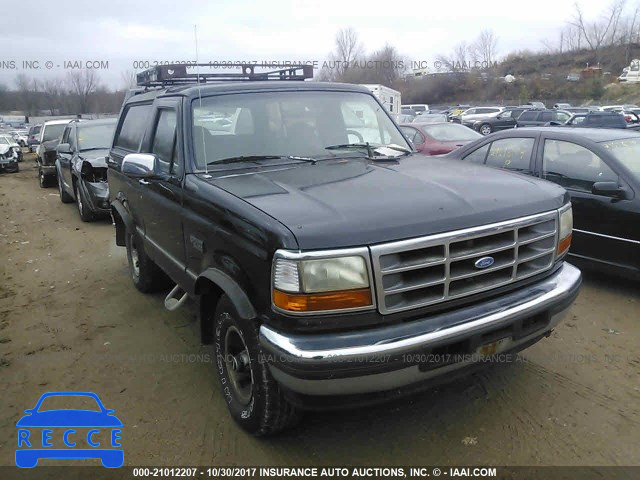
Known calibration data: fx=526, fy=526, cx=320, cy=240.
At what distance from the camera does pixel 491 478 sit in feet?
8.75

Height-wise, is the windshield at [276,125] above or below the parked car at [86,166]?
above

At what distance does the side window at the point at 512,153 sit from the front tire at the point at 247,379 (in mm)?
4126

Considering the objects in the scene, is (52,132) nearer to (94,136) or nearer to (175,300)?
(94,136)

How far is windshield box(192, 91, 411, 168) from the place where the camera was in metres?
3.59

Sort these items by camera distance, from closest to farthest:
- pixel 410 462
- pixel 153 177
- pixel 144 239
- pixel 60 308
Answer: pixel 410 462 < pixel 153 177 < pixel 144 239 < pixel 60 308

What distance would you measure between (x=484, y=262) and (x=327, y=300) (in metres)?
0.87

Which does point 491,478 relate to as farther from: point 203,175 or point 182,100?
point 182,100

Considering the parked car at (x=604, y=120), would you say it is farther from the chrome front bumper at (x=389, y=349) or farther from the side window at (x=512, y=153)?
the chrome front bumper at (x=389, y=349)

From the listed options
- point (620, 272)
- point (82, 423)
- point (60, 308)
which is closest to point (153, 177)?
point (82, 423)

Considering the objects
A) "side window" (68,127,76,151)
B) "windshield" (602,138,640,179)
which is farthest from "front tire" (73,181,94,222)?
"windshield" (602,138,640,179)

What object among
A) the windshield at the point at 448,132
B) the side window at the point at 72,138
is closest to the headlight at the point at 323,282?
the side window at the point at 72,138

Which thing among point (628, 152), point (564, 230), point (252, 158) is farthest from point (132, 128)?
point (628, 152)

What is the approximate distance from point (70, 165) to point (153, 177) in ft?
24.3

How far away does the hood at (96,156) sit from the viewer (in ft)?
29.6
